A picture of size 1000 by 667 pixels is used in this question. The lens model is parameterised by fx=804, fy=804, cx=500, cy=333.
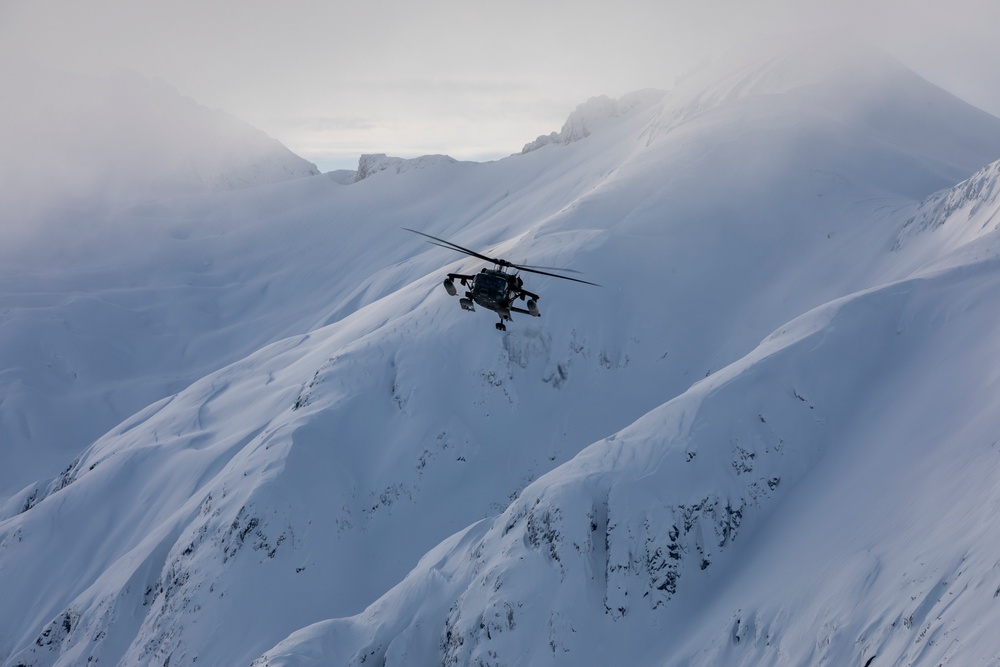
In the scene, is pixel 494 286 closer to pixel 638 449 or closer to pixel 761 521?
pixel 638 449

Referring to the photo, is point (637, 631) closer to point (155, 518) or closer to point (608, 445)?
point (608, 445)

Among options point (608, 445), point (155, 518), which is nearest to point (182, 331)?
point (155, 518)

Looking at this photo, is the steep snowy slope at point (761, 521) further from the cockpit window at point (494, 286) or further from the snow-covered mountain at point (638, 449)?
the cockpit window at point (494, 286)

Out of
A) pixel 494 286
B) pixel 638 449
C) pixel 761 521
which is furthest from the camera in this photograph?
pixel 638 449

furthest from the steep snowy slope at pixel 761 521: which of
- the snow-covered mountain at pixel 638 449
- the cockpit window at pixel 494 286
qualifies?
the cockpit window at pixel 494 286

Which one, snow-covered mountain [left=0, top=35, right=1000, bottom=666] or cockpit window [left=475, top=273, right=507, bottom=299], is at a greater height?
cockpit window [left=475, top=273, right=507, bottom=299]

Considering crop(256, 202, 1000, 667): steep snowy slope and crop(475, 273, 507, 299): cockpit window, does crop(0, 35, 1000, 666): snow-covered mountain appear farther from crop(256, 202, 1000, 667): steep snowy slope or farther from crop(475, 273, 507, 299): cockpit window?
crop(475, 273, 507, 299): cockpit window

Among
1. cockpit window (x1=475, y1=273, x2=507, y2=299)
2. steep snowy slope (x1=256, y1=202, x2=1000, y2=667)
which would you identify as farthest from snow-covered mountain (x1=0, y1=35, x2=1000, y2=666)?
cockpit window (x1=475, y1=273, x2=507, y2=299)

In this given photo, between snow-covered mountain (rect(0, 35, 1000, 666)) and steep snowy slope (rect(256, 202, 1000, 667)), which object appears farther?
snow-covered mountain (rect(0, 35, 1000, 666))

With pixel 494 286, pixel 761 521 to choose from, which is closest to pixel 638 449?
pixel 761 521
